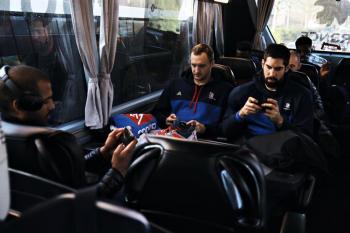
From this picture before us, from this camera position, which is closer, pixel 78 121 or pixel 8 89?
pixel 8 89

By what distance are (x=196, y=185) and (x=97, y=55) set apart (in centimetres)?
191

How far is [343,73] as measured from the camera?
4.62m

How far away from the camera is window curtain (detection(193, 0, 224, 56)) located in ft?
17.4

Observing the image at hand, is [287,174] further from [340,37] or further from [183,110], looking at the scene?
[340,37]

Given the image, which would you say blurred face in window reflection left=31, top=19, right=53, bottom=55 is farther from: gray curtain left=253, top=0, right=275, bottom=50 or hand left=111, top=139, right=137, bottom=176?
gray curtain left=253, top=0, right=275, bottom=50

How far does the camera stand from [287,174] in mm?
2115

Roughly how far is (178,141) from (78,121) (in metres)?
1.87

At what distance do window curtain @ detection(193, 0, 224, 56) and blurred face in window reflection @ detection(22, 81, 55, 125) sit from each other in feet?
13.4

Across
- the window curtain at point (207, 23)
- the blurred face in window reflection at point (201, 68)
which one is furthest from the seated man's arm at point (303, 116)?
the window curtain at point (207, 23)

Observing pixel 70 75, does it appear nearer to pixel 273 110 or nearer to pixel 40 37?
pixel 40 37

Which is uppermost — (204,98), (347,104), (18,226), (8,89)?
(8,89)

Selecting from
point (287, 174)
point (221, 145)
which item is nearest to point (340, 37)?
point (287, 174)

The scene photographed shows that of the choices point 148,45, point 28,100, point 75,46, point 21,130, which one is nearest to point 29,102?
point 28,100

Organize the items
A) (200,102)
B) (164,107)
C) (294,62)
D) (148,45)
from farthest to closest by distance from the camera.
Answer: (148,45) < (294,62) < (164,107) < (200,102)
